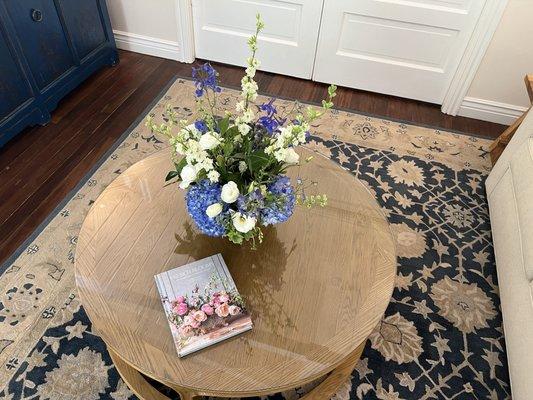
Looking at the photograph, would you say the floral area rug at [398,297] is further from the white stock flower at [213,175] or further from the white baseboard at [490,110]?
the white stock flower at [213,175]

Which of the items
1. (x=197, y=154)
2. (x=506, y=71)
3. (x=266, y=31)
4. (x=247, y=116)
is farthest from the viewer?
(x=266, y=31)

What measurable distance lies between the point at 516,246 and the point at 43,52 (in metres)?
2.56

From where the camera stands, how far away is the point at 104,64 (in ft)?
→ 9.30

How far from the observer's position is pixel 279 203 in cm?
113

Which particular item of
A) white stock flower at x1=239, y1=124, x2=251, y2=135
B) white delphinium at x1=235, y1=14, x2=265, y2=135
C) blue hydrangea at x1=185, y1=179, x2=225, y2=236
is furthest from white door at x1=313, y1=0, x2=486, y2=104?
blue hydrangea at x1=185, y1=179, x2=225, y2=236

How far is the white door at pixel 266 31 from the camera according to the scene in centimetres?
254

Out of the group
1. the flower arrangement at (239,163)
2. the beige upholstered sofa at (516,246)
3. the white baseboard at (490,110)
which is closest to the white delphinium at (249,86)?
the flower arrangement at (239,163)

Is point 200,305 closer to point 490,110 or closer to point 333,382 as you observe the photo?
point 333,382

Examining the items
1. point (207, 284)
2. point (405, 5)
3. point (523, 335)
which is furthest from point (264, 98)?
point (523, 335)

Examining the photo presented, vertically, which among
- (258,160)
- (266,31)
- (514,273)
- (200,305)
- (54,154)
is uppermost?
(258,160)

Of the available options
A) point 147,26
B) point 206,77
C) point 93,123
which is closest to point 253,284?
point 206,77

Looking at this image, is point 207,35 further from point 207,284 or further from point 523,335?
point 523,335

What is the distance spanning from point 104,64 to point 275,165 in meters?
2.22

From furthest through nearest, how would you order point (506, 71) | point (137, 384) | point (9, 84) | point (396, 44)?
point (396, 44), point (506, 71), point (9, 84), point (137, 384)
